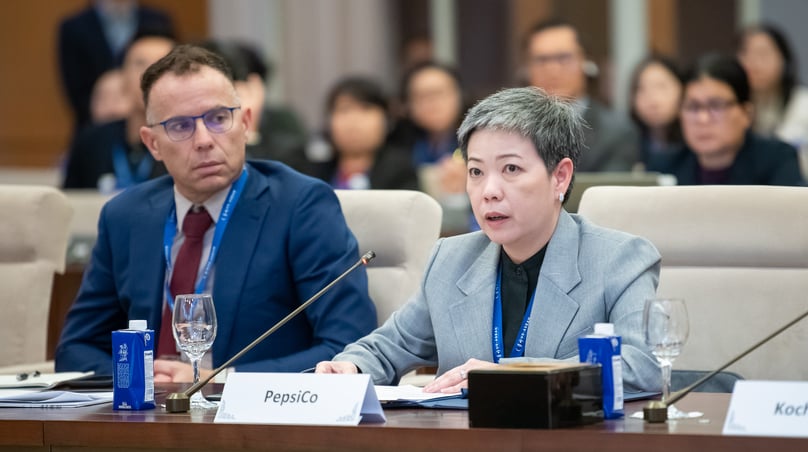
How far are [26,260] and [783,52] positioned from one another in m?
4.81

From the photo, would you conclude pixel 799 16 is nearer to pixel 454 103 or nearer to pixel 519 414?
pixel 454 103

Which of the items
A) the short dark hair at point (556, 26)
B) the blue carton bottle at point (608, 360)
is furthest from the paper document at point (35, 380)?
the short dark hair at point (556, 26)

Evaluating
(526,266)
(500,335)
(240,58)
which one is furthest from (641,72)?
(500,335)

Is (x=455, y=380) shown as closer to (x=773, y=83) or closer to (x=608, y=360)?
(x=608, y=360)

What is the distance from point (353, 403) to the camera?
7.09 ft

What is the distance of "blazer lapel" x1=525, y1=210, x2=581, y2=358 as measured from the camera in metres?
2.62

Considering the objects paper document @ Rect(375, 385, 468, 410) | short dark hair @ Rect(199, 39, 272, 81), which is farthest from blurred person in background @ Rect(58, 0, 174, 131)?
paper document @ Rect(375, 385, 468, 410)

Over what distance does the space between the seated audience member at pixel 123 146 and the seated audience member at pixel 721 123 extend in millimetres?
2306

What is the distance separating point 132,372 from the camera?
2473mm

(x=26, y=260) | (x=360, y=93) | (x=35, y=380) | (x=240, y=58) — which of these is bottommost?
(x=35, y=380)

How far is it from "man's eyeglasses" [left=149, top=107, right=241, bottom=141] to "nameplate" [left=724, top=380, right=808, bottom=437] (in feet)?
5.47

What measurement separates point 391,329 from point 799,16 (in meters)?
6.20

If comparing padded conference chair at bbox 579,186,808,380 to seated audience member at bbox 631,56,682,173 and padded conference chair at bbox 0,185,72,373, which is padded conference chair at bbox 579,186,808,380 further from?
seated audience member at bbox 631,56,682,173

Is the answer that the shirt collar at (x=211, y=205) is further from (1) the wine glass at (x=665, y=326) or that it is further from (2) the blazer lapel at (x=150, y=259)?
(1) the wine glass at (x=665, y=326)
